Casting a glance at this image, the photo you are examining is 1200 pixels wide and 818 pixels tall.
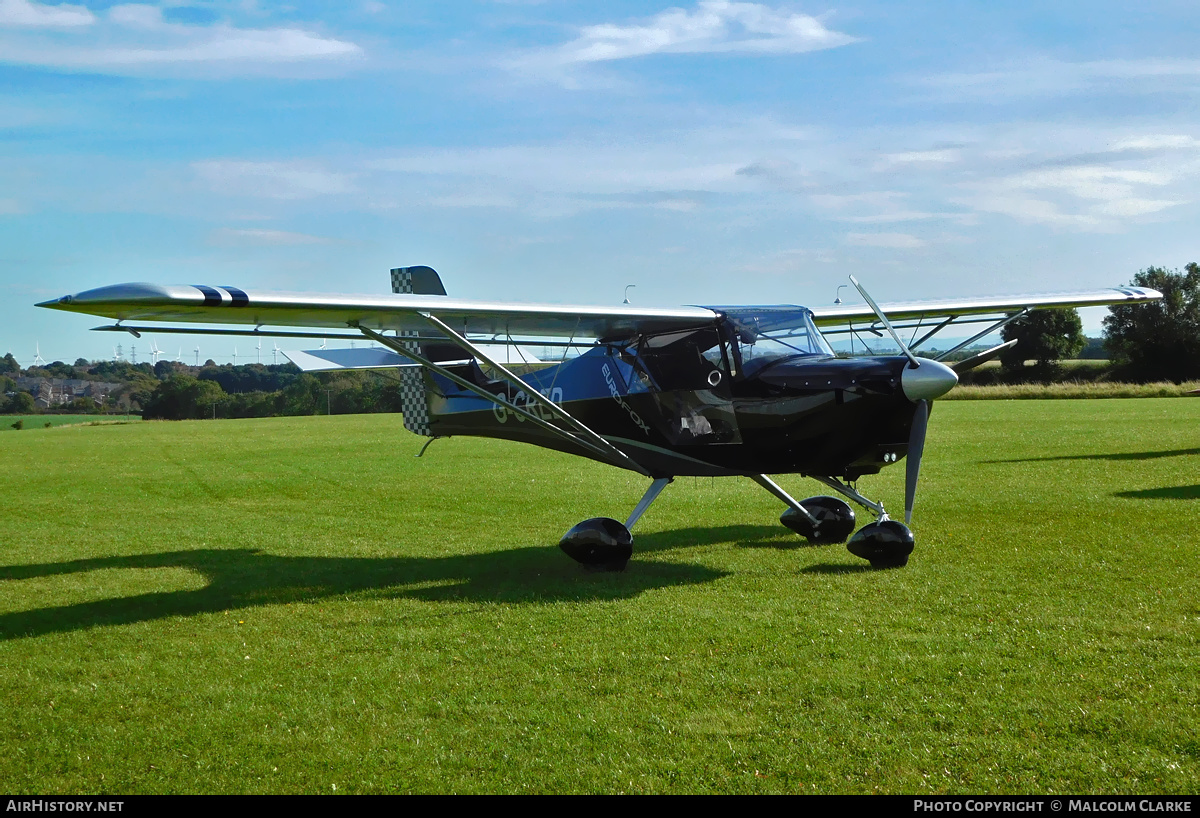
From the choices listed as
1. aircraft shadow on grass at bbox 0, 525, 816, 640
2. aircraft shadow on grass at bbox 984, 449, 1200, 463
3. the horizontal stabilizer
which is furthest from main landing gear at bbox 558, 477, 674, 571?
aircraft shadow on grass at bbox 984, 449, 1200, 463

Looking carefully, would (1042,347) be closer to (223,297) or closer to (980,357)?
(980,357)

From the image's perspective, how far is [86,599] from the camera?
9422 millimetres

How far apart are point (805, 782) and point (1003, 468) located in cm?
1561

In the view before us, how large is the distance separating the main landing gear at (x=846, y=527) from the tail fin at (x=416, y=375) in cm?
512

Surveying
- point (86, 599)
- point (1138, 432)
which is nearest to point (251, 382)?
point (1138, 432)

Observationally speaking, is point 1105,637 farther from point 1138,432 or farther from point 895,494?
point 1138,432

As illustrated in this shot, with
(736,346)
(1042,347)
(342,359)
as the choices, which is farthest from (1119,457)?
(1042,347)

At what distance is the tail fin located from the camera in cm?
1353

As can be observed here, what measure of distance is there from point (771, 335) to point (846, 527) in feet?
9.09

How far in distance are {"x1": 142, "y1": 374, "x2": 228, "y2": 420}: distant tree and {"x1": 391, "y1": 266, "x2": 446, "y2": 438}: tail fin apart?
6044 centimetres

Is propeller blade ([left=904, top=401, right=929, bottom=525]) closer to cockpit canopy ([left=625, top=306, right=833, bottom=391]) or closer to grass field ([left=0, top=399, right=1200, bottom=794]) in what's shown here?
grass field ([left=0, top=399, right=1200, bottom=794])

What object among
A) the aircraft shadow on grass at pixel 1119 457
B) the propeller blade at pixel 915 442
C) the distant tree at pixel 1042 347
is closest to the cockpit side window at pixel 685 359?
the propeller blade at pixel 915 442

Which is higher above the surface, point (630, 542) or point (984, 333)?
point (984, 333)

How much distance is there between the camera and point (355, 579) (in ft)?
33.2
